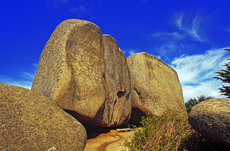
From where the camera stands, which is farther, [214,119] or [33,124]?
[33,124]

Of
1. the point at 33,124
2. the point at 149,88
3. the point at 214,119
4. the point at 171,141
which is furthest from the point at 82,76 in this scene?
the point at 149,88

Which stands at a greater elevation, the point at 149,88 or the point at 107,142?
the point at 149,88

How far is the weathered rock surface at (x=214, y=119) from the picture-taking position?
3.56m

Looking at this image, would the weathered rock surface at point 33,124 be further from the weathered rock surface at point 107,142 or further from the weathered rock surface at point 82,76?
the weathered rock surface at point 107,142

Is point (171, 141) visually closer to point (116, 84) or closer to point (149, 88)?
point (116, 84)

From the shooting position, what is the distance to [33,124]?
3867 millimetres

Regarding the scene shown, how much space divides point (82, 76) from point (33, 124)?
216 cm

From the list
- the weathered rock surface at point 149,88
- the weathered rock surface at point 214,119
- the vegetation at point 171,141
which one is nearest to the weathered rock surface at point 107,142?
the vegetation at point 171,141

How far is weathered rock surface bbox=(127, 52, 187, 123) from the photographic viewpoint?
809 centimetres

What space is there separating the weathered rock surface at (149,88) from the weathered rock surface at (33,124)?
401 cm

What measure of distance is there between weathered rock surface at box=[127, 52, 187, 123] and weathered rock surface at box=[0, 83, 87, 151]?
13.2 ft

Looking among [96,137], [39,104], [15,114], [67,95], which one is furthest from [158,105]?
[15,114]

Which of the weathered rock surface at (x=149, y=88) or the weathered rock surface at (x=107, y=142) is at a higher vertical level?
the weathered rock surface at (x=149, y=88)

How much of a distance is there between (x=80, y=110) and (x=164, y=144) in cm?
251
